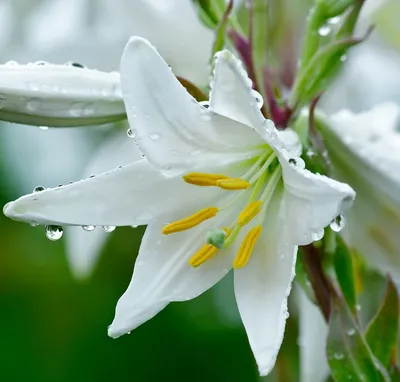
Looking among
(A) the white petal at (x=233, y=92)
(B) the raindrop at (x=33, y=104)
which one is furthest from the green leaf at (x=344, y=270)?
(B) the raindrop at (x=33, y=104)

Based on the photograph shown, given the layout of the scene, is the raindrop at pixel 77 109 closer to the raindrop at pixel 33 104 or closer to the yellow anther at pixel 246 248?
the raindrop at pixel 33 104

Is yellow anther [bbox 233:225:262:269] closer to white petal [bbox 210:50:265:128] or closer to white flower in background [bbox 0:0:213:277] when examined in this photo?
white petal [bbox 210:50:265:128]

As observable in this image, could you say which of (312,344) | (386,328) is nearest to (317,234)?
(386,328)

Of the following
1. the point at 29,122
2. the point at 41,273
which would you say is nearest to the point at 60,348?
the point at 41,273

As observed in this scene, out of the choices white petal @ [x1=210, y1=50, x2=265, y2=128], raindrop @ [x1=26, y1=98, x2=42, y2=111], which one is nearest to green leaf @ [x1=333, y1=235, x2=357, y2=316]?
white petal @ [x1=210, y1=50, x2=265, y2=128]

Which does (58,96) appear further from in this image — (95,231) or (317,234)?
(95,231)
